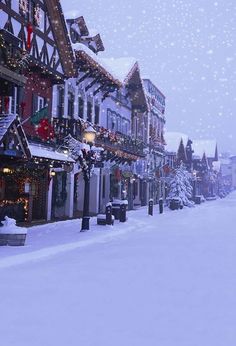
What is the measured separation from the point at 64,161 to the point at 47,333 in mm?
13955

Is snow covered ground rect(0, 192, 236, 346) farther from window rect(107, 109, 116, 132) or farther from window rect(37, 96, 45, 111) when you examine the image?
window rect(107, 109, 116, 132)

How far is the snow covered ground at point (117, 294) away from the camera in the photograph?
5.59 meters

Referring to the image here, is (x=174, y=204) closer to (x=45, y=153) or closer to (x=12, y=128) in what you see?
(x=45, y=153)

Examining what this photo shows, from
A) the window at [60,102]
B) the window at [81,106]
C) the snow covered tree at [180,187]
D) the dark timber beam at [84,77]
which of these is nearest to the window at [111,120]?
the window at [81,106]

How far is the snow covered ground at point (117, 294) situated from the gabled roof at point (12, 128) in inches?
118

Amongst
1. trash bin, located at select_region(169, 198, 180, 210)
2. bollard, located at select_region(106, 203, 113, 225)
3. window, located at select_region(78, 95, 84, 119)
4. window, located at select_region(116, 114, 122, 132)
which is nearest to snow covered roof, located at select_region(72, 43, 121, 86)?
window, located at select_region(78, 95, 84, 119)

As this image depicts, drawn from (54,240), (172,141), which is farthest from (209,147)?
(54,240)

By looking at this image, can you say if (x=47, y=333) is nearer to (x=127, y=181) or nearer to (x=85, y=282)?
(x=85, y=282)

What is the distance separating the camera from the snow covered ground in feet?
18.3

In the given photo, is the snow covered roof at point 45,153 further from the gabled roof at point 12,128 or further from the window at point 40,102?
the gabled roof at point 12,128

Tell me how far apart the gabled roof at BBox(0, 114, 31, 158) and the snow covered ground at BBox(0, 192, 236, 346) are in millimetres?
2989

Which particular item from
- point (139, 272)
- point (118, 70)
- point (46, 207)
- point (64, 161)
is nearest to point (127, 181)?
point (118, 70)

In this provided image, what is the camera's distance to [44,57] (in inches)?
792

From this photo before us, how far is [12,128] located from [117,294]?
8.29 meters
